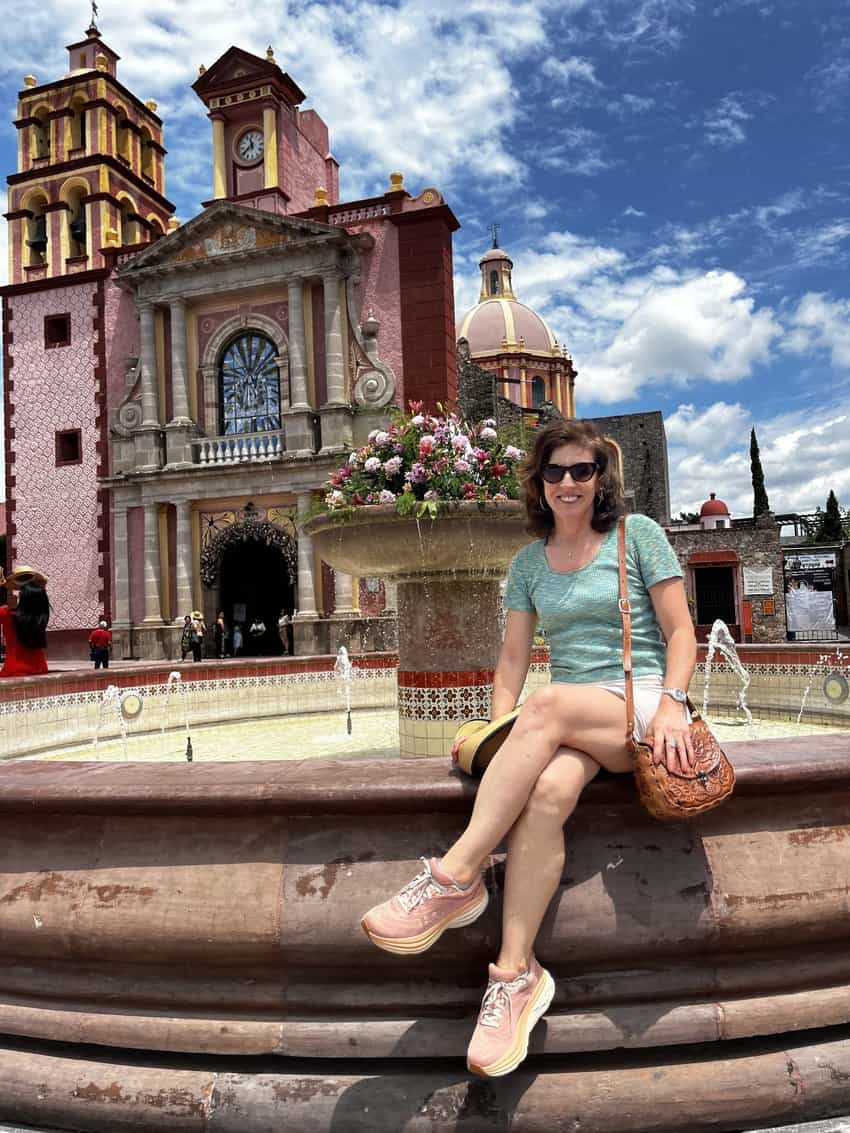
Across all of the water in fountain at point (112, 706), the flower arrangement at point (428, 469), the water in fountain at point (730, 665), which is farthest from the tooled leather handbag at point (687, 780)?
the water in fountain at point (112, 706)

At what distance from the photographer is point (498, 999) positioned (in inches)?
71.2

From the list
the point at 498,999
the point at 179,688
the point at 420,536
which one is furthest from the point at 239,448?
the point at 498,999

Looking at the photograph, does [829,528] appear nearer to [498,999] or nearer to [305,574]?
[305,574]

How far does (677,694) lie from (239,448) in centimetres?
2046

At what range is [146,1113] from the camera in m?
→ 1.93

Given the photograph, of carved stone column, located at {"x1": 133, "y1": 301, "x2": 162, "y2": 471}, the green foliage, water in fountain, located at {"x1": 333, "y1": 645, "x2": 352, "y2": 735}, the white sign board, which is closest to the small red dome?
the white sign board

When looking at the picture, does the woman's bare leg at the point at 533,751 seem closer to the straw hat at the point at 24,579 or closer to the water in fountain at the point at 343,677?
the straw hat at the point at 24,579

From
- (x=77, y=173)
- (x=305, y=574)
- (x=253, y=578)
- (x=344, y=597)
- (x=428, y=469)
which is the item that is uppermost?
(x=77, y=173)

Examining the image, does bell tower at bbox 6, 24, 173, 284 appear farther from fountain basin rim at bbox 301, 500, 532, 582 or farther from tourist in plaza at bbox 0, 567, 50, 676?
fountain basin rim at bbox 301, 500, 532, 582

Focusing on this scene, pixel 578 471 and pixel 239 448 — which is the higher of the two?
pixel 239 448

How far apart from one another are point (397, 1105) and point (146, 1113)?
59 cm

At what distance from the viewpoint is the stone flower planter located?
5.12 metres

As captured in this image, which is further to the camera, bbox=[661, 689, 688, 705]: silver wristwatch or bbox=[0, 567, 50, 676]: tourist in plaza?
bbox=[0, 567, 50, 676]: tourist in plaza

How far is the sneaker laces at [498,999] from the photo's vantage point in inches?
70.6
